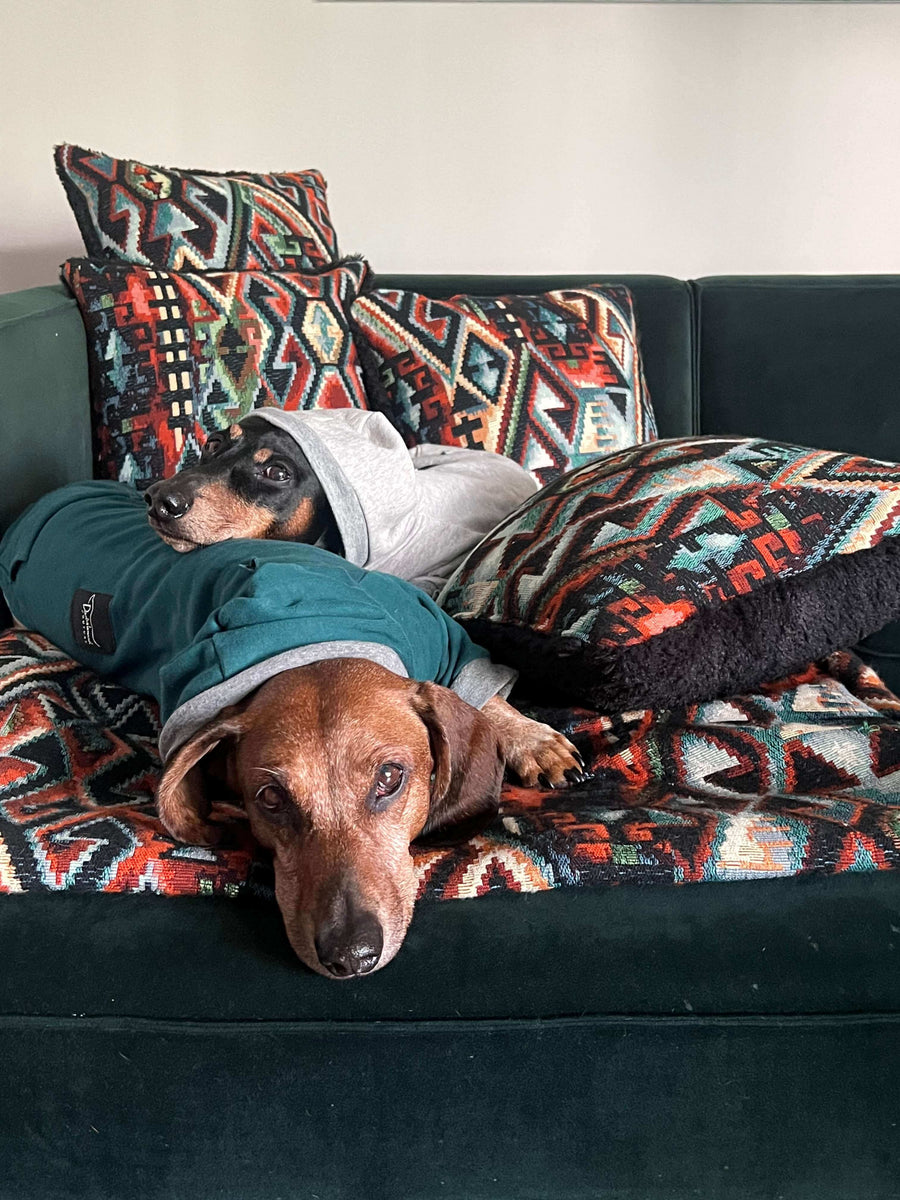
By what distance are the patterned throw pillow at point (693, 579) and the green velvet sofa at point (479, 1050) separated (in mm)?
361

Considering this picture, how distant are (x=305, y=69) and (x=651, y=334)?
1.22m

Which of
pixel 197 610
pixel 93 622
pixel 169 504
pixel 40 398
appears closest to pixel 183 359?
pixel 40 398

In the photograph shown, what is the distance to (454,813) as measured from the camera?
4.16 feet

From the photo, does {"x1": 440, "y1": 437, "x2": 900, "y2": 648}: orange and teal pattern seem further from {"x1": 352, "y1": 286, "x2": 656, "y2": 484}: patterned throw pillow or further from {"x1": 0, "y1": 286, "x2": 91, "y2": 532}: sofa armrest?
{"x1": 0, "y1": 286, "x2": 91, "y2": 532}: sofa armrest

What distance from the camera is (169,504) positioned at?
1664 millimetres

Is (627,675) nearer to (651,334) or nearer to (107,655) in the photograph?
(107,655)

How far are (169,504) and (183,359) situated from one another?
0.65 metres

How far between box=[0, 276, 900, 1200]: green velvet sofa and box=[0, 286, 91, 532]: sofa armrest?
1.02 metres

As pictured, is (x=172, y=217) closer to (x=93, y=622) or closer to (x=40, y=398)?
(x=40, y=398)

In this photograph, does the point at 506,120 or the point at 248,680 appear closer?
the point at 248,680

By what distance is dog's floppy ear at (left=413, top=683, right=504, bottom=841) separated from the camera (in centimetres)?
127

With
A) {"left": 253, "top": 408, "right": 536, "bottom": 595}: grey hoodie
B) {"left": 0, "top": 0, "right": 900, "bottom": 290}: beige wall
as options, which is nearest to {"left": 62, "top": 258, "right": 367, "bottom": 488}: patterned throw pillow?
{"left": 253, "top": 408, "right": 536, "bottom": 595}: grey hoodie

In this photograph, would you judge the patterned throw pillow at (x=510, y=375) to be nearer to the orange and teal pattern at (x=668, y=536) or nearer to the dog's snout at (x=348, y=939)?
the orange and teal pattern at (x=668, y=536)

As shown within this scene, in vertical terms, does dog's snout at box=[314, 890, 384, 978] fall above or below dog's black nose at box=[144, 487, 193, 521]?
below
